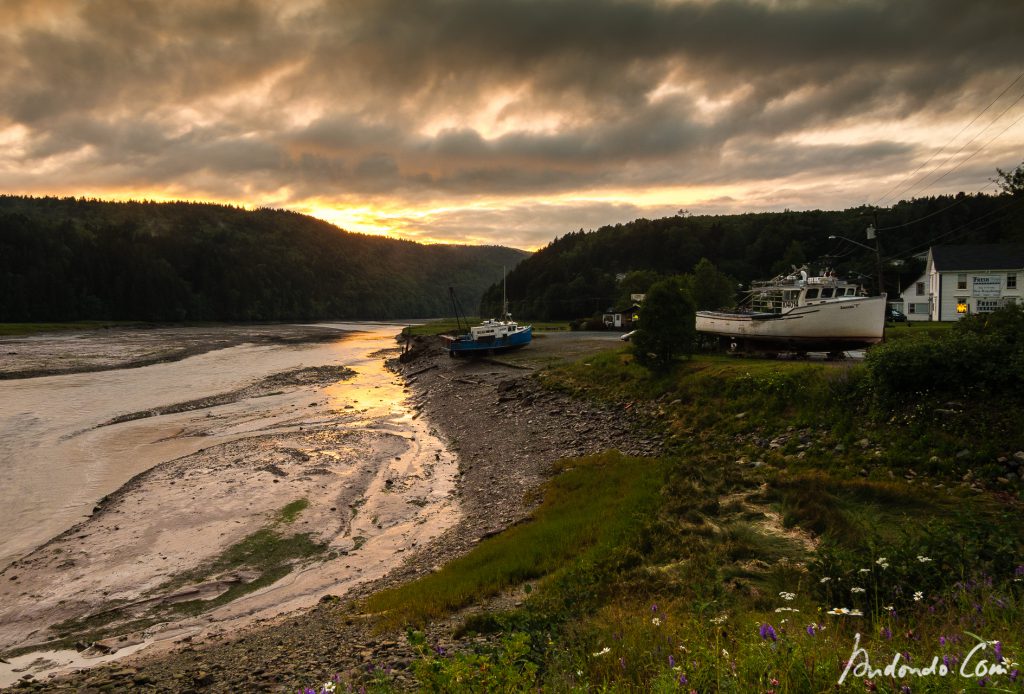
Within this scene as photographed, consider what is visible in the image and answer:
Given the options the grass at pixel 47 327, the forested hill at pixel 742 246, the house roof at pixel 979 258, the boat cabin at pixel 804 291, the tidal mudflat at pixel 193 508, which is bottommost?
the tidal mudflat at pixel 193 508

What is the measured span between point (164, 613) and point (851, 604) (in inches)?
509

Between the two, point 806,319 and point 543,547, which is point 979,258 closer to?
point 806,319

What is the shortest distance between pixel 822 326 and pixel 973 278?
49.2 meters


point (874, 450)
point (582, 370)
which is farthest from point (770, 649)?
point (582, 370)

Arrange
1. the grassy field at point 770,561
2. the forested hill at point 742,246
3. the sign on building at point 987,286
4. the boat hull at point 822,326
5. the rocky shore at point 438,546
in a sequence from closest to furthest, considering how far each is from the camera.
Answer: the grassy field at point 770,561 < the rocky shore at point 438,546 < the boat hull at point 822,326 < the sign on building at point 987,286 < the forested hill at point 742,246

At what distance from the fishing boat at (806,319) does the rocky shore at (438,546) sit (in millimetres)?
9962

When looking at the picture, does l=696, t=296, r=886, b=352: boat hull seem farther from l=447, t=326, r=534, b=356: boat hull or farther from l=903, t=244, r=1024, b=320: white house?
l=903, t=244, r=1024, b=320: white house

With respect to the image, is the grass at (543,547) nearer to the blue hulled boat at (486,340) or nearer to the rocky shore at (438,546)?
the rocky shore at (438,546)

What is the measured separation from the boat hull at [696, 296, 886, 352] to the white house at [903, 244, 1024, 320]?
43.5 meters

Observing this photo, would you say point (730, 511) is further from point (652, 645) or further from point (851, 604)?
point (652, 645)

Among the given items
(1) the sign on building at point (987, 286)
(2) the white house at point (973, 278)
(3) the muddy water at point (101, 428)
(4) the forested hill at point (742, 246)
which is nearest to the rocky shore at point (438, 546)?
(3) the muddy water at point (101, 428)

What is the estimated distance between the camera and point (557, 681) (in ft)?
16.8

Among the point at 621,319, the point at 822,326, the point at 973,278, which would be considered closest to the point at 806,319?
the point at 822,326

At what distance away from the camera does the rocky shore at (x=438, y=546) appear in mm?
7977
